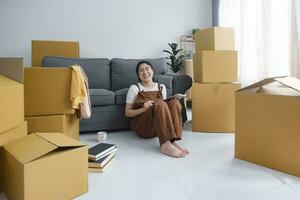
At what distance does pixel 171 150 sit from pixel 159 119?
247mm

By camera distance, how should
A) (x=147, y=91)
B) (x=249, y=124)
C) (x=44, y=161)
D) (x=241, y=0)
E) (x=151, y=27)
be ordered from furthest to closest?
(x=151, y=27), (x=241, y=0), (x=147, y=91), (x=249, y=124), (x=44, y=161)

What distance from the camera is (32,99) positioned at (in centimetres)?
185

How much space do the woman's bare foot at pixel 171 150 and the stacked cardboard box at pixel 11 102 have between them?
950 millimetres

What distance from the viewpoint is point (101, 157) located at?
5.61 ft

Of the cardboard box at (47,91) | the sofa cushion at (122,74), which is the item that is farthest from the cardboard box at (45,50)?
the cardboard box at (47,91)

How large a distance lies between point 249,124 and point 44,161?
1.27 m

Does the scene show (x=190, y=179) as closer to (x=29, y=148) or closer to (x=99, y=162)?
(x=99, y=162)

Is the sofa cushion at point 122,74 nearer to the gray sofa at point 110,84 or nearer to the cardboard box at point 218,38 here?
the gray sofa at point 110,84

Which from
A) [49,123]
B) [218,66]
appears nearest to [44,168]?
[49,123]

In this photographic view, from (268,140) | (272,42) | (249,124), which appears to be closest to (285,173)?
(268,140)

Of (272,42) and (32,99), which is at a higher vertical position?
(272,42)

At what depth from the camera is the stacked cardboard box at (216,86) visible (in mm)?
2525

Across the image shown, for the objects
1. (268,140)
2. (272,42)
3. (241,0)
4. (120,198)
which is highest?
(241,0)

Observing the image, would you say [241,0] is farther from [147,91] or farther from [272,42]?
[147,91]
